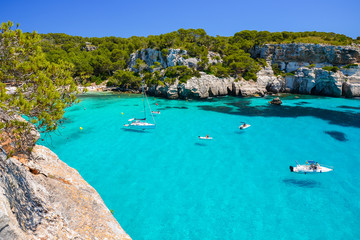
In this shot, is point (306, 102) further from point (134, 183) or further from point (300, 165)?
point (134, 183)

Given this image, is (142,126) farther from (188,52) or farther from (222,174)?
(188,52)

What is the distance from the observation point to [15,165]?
7.04 m

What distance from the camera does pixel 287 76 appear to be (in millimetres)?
68750

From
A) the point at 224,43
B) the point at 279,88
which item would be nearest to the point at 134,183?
the point at 279,88

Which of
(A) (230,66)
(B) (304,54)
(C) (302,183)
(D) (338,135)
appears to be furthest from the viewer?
(B) (304,54)

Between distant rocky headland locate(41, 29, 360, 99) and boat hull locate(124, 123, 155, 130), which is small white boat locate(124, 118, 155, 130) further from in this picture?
distant rocky headland locate(41, 29, 360, 99)

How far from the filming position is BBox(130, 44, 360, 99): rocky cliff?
2328 inches

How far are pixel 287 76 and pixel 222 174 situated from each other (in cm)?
6285

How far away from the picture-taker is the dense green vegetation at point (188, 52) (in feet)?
212

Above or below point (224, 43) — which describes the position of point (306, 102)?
below

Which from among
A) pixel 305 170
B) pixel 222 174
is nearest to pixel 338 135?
pixel 305 170

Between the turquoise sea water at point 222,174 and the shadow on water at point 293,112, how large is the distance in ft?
1.93

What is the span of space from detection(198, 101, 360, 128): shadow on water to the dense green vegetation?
58.6 feet

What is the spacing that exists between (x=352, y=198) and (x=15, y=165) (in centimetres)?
2297
